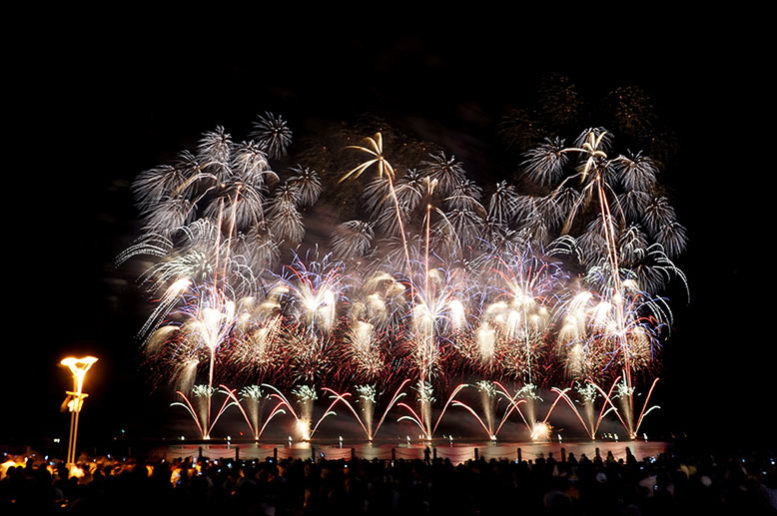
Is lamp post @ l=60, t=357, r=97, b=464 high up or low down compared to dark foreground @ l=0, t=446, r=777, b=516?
up

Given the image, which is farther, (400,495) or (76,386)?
(76,386)

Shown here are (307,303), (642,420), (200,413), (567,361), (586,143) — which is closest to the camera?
(586,143)

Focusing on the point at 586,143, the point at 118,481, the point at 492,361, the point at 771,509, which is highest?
the point at 586,143

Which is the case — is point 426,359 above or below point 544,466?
above

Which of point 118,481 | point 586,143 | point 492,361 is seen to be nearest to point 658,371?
point 492,361

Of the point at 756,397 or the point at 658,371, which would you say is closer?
the point at 756,397

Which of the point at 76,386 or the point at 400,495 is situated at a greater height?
the point at 76,386

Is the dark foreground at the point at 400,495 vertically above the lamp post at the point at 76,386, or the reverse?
the lamp post at the point at 76,386

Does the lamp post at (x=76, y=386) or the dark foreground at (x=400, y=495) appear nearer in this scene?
the dark foreground at (x=400, y=495)

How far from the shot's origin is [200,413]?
52.6 m

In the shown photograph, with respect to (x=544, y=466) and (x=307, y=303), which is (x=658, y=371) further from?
(x=544, y=466)

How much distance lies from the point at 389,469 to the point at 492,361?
2024cm

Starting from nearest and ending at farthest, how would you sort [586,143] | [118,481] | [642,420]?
[118,481], [586,143], [642,420]

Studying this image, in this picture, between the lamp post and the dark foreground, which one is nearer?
the dark foreground
